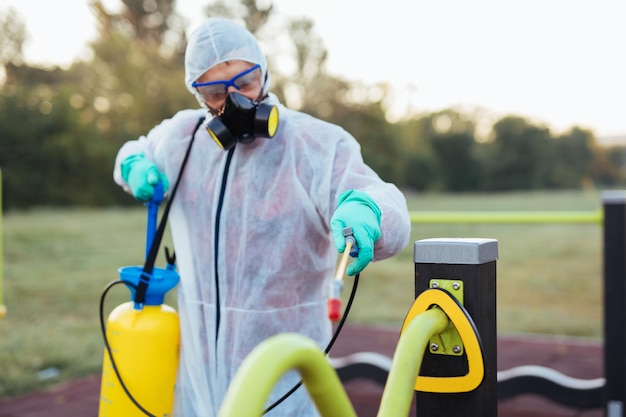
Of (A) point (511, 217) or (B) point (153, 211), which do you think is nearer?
(B) point (153, 211)

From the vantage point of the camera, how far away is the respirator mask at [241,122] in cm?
174

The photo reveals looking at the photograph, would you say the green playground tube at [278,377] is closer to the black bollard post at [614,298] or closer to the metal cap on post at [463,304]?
the metal cap on post at [463,304]

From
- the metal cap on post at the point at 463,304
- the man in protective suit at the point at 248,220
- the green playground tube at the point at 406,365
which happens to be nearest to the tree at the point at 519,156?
the man in protective suit at the point at 248,220

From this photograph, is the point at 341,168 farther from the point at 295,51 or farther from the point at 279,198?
the point at 295,51

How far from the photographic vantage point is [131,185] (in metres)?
1.93

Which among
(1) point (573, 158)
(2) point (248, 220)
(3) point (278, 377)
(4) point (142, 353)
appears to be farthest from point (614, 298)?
(1) point (573, 158)

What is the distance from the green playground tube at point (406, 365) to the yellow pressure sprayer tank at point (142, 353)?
0.85 meters

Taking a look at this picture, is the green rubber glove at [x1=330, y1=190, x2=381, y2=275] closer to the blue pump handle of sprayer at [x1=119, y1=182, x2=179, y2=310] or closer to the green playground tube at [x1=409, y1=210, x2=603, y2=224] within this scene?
the blue pump handle of sprayer at [x1=119, y1=182, x2=179, y2=310]

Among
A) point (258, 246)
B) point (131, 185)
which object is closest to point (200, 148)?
point (131, 185)

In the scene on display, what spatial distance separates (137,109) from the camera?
71.5ft

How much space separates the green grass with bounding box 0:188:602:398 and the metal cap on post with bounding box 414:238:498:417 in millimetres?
3350

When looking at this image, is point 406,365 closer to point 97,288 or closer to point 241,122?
point 241,122

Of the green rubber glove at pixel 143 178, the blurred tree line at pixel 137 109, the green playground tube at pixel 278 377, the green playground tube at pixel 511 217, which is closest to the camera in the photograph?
the green playground tube at pixel 278 377

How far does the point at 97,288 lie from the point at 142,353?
255 inches
